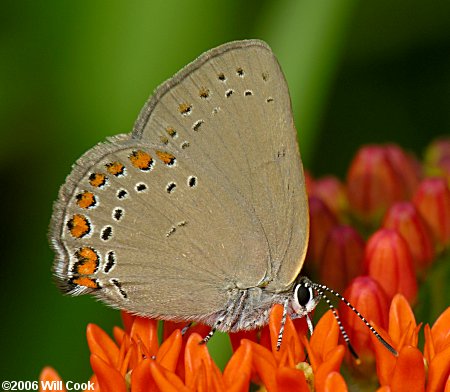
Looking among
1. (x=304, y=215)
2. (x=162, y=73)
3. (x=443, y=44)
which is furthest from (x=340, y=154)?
(x=304, y=215)

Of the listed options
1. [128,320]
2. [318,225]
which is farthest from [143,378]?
[318,225]

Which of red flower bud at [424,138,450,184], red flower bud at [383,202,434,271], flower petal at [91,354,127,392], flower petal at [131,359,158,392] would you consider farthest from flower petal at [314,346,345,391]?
red flower bud at [424,138,450,184]

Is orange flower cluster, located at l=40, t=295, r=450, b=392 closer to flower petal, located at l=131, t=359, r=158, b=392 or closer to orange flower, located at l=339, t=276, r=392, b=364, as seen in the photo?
flower petal, located at l=131, t=359, r=158, b=392

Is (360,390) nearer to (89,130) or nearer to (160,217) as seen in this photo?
(160,217)

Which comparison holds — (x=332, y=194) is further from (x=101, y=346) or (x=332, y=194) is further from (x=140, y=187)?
(x=101, y=346)

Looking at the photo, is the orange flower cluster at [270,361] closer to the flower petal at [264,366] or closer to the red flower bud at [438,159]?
the flower petal at [264,366]
